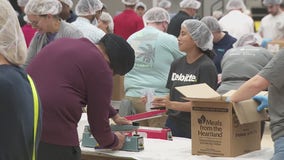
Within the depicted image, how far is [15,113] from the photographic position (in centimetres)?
187

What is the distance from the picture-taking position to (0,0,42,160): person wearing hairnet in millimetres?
1856

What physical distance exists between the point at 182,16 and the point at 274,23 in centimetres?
208

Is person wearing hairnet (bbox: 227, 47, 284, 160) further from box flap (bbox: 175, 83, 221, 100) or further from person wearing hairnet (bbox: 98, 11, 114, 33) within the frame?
person wearing hairnet (bbox: 98, 11, 114, 33)

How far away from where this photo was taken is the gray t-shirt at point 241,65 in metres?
4.38

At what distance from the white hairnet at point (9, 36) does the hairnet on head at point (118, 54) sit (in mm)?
905

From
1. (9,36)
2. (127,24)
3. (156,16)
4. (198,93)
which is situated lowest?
(127,24)

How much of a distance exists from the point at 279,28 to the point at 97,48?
254 inches

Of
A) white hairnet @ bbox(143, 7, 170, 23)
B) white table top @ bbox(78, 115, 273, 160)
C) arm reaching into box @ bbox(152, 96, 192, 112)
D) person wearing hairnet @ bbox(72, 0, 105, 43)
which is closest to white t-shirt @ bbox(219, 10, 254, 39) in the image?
white hairnet @ bbox(143, 7, 170, 23)

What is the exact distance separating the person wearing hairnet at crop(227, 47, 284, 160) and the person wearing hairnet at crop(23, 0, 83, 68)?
1770 millimetres

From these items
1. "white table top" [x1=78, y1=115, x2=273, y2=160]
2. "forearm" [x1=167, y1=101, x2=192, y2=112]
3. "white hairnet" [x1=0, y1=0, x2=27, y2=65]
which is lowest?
"white table top" [x1=78, y1=115, x2=273, y2=160]

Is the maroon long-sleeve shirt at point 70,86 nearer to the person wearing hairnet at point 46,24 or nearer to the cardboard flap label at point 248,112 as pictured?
the cardboard flap label at point 248,112

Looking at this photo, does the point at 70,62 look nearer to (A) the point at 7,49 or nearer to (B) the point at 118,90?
(A) the point at 7,49

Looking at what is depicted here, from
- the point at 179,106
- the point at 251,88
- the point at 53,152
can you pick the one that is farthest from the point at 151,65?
the point at 53,152

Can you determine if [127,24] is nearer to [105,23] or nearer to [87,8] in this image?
[105,23]
